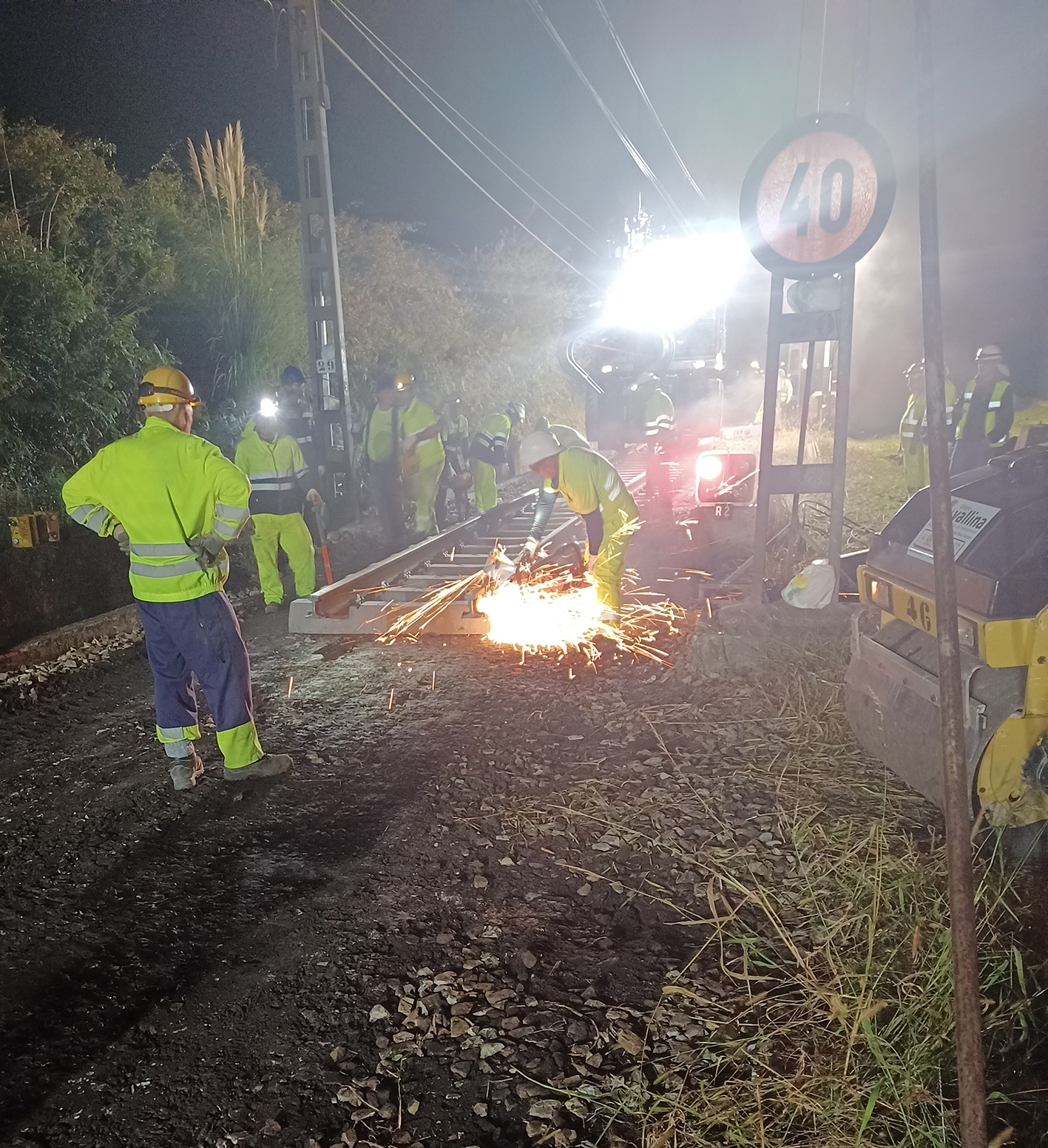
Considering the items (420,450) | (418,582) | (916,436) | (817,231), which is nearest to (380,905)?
(817,231)

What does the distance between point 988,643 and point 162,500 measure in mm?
3734

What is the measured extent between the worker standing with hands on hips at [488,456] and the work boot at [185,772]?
25.6 feet

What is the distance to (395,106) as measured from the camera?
13070 mm

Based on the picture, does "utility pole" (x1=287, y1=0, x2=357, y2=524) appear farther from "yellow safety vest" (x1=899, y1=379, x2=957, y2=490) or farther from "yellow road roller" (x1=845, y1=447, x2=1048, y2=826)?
"yellow road roller" (x1=845, y1=447, x2=1048, y2=826)

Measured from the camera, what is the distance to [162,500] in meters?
4.04

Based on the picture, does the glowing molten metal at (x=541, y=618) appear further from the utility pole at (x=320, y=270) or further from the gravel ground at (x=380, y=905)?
the utility pole at (x=320, y=270)

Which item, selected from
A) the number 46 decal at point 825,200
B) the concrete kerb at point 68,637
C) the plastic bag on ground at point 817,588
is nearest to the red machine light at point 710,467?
the plastic bag on ground at point 817,588

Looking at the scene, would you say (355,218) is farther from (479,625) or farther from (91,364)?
(479,625)

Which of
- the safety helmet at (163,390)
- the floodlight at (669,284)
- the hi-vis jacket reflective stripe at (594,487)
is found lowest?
the hi-vis jacket reflective stripe at (594,487)

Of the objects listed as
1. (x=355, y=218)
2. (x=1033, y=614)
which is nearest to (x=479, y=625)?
(x=1033, y=614)

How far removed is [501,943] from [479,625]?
376cm

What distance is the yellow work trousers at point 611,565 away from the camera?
21.0ft

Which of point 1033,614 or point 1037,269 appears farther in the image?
point 1037,269

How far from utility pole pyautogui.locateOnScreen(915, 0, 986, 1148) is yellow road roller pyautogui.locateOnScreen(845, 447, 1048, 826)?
41.3 inches
